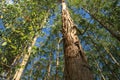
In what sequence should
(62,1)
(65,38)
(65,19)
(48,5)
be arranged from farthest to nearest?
(48,5) → (62,1) → (65,19) → (65,38)

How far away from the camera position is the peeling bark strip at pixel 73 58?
107 inches

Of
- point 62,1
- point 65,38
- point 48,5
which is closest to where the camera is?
point 65,38

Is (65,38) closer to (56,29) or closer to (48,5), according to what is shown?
(48,5)

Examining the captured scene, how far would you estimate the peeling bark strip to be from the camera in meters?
2.72

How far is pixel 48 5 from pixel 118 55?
35.1 feet

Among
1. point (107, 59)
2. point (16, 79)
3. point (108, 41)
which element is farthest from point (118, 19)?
point (16, 79)

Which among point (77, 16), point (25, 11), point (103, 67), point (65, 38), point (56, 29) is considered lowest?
point (103, 67)

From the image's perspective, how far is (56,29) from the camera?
63.2 ft

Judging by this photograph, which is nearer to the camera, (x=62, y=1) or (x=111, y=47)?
(x=62, y=1)

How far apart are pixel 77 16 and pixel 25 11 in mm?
8996

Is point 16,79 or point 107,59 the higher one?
point 16,79

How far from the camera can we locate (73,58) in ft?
10.1

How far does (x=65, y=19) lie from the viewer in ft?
14.3

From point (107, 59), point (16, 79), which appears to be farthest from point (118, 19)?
point (16, 79)
